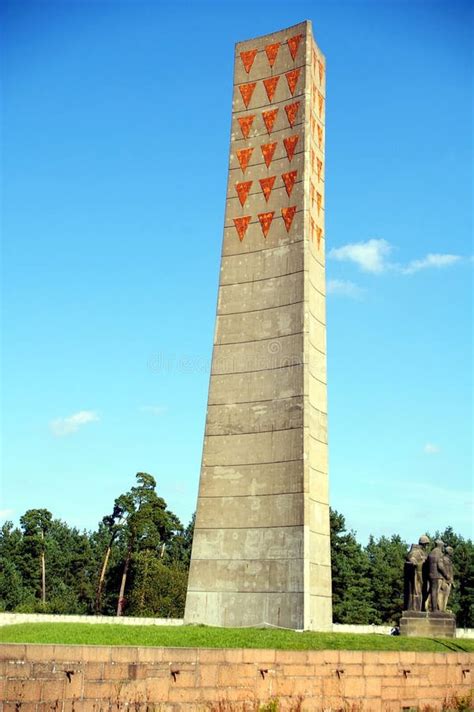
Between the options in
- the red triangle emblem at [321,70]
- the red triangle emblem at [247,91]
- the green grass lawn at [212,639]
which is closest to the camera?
the green grass lawn at [212,639]

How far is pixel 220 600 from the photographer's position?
79.3 ft

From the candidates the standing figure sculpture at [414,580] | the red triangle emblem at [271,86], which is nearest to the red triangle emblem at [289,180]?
the red triangle emblem at [271,86]

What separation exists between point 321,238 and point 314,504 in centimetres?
856

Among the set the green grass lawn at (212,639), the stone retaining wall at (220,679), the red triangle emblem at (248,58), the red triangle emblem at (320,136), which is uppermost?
the red triangle emblem at (248,58)

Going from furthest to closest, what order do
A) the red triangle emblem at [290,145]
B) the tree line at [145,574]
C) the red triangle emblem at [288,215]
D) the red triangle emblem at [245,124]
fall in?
the tree line at [145,574], the red triangle emblem at [245,124], the red triangle emblem at [290,145], the red triangle emblem at [288,215]

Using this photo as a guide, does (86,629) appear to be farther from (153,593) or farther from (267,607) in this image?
(153,593)

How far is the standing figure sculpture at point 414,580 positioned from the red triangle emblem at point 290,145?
12575 millimetres

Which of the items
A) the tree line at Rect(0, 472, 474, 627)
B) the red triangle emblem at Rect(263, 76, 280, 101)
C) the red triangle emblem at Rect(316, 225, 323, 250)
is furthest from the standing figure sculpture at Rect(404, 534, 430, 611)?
the tree line at Rect(0, 472, 474, 627)

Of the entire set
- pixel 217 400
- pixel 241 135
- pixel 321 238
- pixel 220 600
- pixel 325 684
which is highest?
pixel 241 135

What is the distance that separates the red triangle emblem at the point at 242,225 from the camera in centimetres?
2734

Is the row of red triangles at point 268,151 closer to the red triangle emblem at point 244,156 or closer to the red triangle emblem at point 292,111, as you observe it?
the red triangle emblem at point 244,156

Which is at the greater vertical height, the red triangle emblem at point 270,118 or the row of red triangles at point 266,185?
the red triangle emblem at point 270,118

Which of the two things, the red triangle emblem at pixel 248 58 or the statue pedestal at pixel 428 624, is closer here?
the statue pedestal at pixel 428 624

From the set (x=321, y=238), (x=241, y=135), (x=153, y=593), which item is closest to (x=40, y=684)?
(x=321, y=238)
